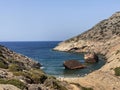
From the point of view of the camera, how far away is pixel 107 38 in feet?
594

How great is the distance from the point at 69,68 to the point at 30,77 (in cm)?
5891

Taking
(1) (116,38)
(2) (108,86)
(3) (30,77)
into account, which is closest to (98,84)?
(2) (108,86)

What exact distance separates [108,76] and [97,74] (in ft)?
5.50

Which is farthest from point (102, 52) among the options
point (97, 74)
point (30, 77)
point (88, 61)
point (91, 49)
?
point (30, 77)

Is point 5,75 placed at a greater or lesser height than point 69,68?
greater

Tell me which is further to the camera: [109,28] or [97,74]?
[109,28]

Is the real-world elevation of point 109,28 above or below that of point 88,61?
above

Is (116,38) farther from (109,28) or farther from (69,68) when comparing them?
(69,68)

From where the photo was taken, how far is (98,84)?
39.0 metres

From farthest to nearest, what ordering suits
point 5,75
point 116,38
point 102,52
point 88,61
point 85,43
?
point 85,43 < point 116,38 < point 102,52 < point 88,61 < point 5,75

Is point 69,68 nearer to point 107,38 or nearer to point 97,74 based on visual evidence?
point 97,74

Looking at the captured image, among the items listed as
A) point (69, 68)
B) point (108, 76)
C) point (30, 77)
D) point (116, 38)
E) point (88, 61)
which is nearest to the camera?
point (30, 77)

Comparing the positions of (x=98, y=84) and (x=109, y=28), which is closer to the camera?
(x=98, y=84)

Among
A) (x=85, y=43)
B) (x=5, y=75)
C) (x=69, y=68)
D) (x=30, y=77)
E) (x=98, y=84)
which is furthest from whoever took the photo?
(x=85, y=43)
